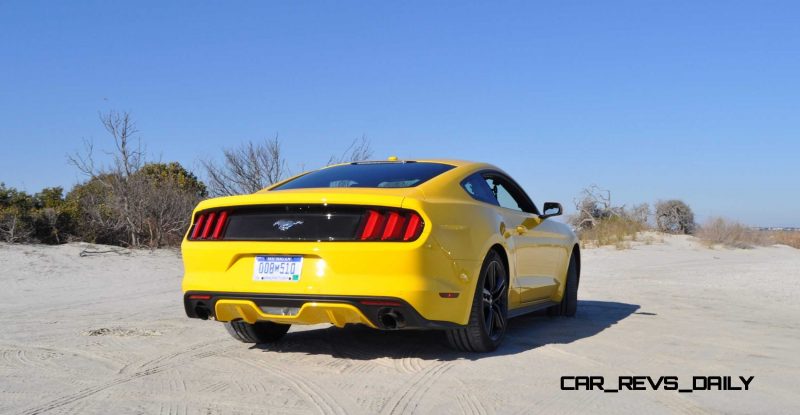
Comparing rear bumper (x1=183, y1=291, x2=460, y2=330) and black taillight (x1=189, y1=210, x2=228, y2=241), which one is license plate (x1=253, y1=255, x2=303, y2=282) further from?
black taillight (x1=189, y1=210, x2=228, y2=241)

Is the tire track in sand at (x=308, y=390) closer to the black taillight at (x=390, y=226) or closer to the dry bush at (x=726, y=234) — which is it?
the black taillight at (x=390, y=226)

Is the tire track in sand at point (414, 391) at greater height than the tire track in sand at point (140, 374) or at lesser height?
greater

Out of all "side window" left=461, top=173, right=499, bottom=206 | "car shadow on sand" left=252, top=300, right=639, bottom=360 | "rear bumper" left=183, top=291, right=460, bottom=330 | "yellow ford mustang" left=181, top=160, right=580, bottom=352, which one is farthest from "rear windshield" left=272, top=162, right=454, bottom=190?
"car shadow on sand" left=252, top=300, right=639, bottom=360

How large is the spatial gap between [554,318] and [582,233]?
1768cm

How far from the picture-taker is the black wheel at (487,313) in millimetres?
5148

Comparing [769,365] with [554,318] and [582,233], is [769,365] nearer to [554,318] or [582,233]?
[554,318]

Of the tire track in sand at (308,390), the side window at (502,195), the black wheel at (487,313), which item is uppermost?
the side window at (502,195)

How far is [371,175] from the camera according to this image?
5.72 meters

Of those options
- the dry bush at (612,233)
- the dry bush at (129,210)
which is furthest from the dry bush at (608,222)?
the dry bush at (129,210)

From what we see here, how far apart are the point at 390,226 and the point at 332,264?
1.41 feet

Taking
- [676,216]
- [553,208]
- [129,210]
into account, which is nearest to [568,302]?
[553,208]

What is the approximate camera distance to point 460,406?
3.91 m

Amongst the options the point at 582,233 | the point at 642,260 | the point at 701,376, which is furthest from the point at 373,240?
the point at 582,233

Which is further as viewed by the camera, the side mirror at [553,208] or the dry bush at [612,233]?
the dry bush at [612,233]
